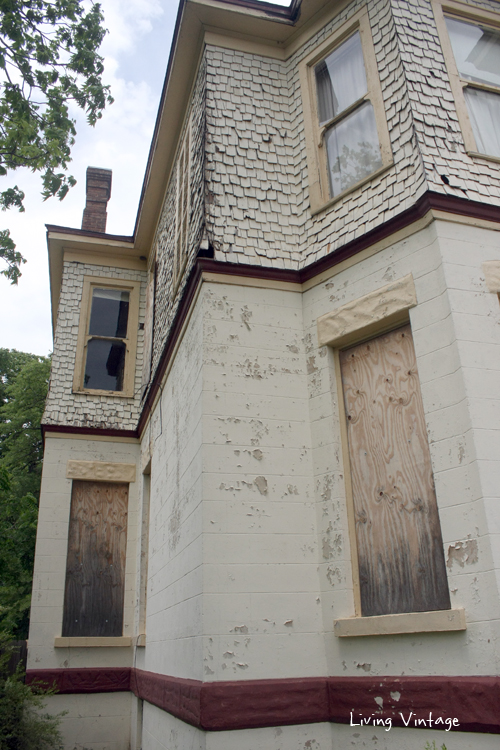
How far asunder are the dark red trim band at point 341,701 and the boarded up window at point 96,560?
15.6ft

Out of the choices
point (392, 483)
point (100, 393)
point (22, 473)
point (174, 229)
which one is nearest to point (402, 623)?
point (392, 483)

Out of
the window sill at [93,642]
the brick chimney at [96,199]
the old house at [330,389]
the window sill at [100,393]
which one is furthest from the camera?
the brick chimney at [96,199]

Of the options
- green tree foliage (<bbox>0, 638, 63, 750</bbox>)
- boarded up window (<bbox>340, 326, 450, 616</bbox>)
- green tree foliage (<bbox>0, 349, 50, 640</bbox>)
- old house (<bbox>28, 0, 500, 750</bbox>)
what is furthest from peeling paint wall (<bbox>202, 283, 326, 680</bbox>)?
green tree foliage (<bbox>0, 349, 50, 640</bbox>)

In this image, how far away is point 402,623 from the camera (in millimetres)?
4426

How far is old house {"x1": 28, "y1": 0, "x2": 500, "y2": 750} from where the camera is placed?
4.47 metres

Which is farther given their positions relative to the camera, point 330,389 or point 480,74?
point 480,74

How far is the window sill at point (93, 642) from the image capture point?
9336 millimetres

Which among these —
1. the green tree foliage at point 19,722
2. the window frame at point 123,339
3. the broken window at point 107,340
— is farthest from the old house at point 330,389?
the broken window at point 107,340

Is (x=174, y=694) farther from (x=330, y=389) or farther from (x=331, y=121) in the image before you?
(x=331, y=121)

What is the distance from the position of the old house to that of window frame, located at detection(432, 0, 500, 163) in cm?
3

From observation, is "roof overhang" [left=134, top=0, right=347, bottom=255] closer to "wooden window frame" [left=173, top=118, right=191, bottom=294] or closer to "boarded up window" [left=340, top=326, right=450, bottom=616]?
"wooden window frame" [left=173, top=118, right=191, bottom=294]

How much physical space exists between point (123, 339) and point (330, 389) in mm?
6924

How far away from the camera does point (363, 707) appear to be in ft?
15.0

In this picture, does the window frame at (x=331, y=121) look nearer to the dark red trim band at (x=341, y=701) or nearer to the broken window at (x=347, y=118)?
the broken window at (x=347, y=118)
